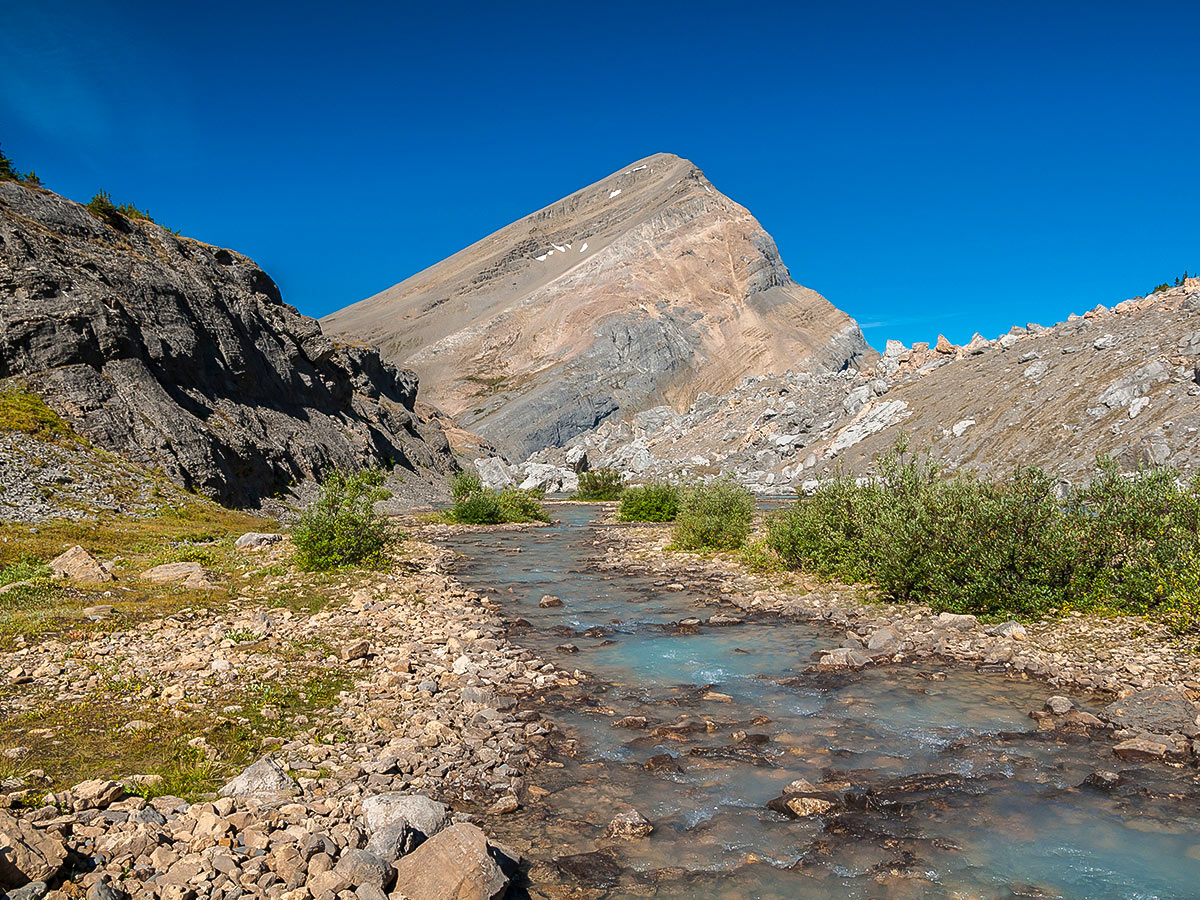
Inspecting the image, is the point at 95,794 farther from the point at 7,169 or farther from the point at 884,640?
the point at 7,169

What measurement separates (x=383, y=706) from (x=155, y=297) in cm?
4469

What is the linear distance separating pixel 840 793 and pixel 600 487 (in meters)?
60.6

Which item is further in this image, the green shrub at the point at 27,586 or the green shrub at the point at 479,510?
the green shrub at the point at 479,510

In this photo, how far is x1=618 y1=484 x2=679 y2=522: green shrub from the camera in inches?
1788

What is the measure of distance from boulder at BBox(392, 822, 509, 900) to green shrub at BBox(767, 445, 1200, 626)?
38.5 feet

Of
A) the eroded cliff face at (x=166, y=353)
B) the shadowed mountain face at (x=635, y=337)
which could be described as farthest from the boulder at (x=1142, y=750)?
the shadowed mountain face at (x=635, y=337)

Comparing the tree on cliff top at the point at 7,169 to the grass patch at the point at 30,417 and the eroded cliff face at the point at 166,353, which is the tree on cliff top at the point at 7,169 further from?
the grass patch at the point at 30,417

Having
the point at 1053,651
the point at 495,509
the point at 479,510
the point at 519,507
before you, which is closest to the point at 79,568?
the point at 1053,651

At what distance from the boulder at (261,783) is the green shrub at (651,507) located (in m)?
38.6

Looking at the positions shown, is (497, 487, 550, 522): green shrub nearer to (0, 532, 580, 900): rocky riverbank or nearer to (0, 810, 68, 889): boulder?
(0, 532, 580, 900): rocky riverbank

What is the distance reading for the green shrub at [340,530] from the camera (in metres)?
20.1

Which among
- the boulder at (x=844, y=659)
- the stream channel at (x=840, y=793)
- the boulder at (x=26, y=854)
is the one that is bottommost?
the stream channel at (x=840, y=793)

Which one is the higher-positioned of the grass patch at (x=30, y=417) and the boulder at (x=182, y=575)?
the grass patch at (x=30, y=417)

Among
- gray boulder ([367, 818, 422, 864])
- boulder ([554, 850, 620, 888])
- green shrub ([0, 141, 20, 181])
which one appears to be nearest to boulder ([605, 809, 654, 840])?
boulder ([554, 850, 620, 888])
